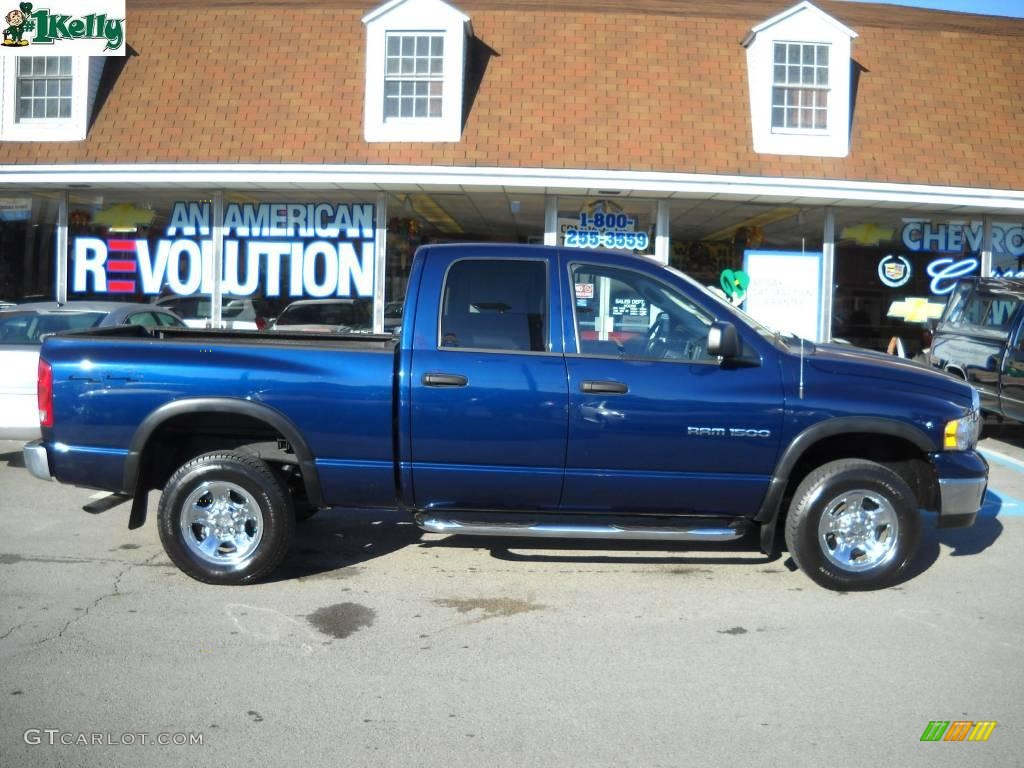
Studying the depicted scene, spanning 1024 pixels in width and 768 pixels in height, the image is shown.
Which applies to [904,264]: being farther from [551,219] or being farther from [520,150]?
[520,150]

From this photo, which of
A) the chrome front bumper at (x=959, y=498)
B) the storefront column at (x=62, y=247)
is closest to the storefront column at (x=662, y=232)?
the chrome front bumper at (x=959, y=498)

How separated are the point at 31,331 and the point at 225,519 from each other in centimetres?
454

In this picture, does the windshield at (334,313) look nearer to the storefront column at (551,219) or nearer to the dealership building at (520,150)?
the dealership building at (520,150)

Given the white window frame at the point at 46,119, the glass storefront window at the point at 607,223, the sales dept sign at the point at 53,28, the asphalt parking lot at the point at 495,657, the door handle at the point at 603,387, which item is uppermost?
the sales dept sign at the point at 53,28

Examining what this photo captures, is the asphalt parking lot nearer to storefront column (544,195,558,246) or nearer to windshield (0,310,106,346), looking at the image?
windshield (0,310,106,346)

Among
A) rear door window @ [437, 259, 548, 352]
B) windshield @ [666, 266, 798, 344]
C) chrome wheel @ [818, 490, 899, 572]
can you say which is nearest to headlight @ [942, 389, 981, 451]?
chrome wheel @ [818, 490, 899, 572]

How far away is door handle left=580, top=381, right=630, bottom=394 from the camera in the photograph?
5500mm

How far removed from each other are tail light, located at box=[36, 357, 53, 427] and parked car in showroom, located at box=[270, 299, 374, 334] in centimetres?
805

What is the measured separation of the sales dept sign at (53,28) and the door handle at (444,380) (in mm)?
10826

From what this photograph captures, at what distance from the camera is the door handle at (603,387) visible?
5.50 meters

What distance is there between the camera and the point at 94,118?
13.4 metres

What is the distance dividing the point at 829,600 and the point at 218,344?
3.94m

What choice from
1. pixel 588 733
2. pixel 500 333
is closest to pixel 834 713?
pixel 588 733

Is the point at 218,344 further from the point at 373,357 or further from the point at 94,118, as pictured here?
the point at 94,118
